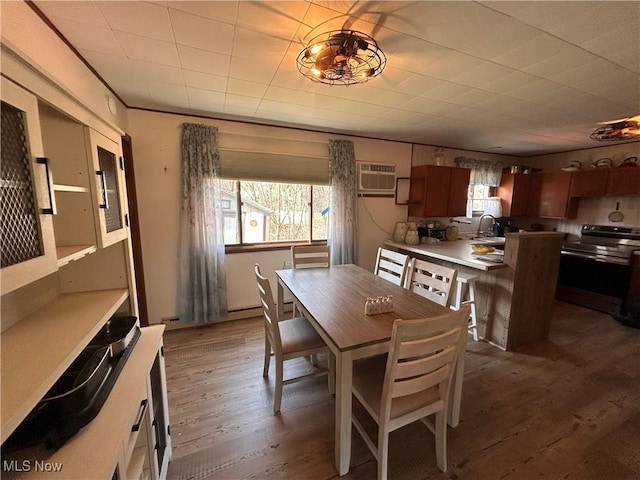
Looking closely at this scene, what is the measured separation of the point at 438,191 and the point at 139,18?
12.1 ft

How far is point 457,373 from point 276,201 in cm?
262

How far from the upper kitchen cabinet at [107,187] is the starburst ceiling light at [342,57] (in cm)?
116

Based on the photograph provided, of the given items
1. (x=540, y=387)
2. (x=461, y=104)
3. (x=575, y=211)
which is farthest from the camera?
(x=575, y=211)

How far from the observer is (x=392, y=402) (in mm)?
1284

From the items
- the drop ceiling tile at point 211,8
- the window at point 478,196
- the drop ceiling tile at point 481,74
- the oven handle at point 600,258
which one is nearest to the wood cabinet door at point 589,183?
the oven handle at point 600,258

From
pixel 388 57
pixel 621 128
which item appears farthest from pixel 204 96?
pixel 621 128

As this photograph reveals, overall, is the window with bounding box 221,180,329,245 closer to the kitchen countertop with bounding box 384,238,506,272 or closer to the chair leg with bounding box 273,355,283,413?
the kitchen countertop with bounding box 384,238,506,272

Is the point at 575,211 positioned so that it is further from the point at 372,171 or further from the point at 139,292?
the point at 139,292

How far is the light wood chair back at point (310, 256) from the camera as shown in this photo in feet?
8.79

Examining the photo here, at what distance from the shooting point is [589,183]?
12.6 feet

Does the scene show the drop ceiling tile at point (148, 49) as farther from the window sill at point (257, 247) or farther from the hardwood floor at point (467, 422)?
the hardwood floor at point (467, 422)

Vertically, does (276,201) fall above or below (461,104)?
below

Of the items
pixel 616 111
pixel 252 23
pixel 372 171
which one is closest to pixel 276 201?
pixel 372 171

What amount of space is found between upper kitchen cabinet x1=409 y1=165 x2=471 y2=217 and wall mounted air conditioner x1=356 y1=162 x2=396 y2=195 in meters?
0.39
